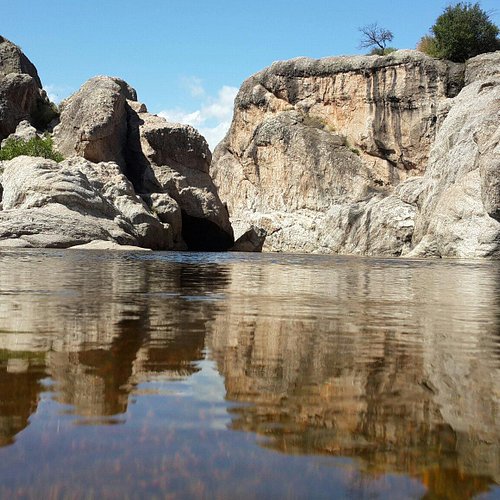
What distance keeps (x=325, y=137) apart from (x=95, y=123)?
22058 mm

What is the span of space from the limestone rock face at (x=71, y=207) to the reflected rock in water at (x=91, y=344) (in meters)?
18.9

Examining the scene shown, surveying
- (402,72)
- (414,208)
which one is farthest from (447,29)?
(414,208)

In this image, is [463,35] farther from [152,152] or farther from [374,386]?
[374,386]

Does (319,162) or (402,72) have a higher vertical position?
(402,72)

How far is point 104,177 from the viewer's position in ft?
105

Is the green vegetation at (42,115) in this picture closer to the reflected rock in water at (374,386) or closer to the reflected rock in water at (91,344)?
the reflected rock in water at (91,344)

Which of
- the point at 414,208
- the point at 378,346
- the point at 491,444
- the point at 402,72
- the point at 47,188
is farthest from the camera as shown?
the point at 402,72

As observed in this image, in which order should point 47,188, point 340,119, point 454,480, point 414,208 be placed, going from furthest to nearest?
point 340,119 → point 414,208 → point 47,188 → point 454,480

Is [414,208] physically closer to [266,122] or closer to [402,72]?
[402,72]

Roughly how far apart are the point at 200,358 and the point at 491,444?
145 cm

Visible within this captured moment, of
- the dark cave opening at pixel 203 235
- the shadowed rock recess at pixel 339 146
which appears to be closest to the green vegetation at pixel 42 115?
the dark cave opening at pixel 203 235

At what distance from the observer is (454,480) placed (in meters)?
1.38

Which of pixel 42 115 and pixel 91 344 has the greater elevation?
pixel 42 115

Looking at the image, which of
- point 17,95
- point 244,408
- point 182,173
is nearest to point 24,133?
point 17,95
